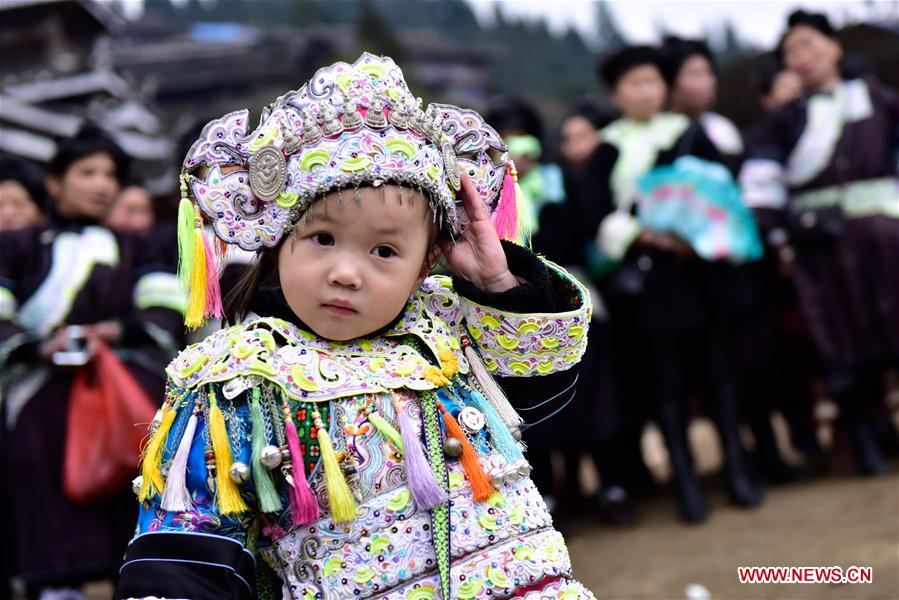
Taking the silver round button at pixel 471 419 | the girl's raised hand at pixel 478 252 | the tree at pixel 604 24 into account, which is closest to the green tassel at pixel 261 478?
the silver round button at pixel 471 419

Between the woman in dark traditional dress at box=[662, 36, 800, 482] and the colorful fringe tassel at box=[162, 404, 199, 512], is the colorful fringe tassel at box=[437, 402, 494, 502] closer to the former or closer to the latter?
the colorful fringe tassel at box=[162, 404, 199, 512]

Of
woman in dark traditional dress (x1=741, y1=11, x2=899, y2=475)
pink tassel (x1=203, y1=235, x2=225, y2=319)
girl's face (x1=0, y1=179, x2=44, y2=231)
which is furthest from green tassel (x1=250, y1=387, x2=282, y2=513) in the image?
woman in dark traditional dress (x1=741, y1=11, x2=899, y2=475)

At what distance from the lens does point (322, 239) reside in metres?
1.84

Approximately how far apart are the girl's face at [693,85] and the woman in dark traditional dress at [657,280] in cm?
17

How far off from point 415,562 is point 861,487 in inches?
159

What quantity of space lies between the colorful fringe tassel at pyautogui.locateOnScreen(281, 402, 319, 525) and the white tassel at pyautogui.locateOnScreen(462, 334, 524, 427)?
39 centimetres

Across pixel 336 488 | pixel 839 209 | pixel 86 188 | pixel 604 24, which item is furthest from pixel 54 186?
pixel 604 24

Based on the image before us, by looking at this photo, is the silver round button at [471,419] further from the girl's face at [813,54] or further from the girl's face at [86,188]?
the girl's face at [813,54]

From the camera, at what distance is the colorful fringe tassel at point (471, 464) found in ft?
6.09

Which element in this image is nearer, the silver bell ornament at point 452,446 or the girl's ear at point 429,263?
the silver bell ornament at point 452,446

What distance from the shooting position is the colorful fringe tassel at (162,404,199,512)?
173cm

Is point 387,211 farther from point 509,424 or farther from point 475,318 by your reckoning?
point 509,424

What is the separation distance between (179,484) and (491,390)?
1.96ft

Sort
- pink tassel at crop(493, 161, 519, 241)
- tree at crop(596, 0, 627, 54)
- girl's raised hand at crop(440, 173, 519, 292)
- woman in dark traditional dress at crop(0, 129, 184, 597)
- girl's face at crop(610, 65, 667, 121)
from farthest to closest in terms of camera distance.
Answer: tree at crop(596, 0, 627, 54), girl's face at crop(610, 65, 667, 121), woman in dark traditional dress at crop(0, 129, 184, 597), pink tassel at crop(493, 161, 519, 241), girl's raised hand at crop(440, 173, 519, 292)
